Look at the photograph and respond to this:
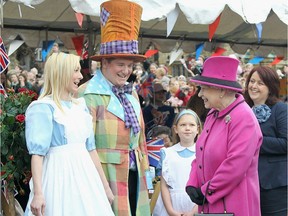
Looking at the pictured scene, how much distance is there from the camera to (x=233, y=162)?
3146mm

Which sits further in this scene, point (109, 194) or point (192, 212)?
point (192, 212)

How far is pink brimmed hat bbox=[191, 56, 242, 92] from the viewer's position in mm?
3365

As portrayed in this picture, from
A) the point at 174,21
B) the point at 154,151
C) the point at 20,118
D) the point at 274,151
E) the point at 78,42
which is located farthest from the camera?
the point at 78,42

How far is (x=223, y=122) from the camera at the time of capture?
11.0ft

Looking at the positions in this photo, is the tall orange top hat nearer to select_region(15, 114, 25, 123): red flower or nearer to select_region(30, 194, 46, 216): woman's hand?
select_region(15, 114, 25, 123): red flower

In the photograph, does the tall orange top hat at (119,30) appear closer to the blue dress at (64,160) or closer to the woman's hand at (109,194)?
the blue dress at (64,160)

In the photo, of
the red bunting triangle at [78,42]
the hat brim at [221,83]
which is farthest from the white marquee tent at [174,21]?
the hat brim at [221,83]

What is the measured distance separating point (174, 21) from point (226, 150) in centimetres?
216

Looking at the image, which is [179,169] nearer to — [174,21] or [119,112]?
[119,112]

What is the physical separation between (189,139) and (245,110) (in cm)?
127

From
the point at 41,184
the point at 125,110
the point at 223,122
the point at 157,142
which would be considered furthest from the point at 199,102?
the point at 41,184

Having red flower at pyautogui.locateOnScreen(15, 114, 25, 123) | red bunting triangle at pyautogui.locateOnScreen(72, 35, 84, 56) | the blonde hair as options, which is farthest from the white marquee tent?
the blonde hair

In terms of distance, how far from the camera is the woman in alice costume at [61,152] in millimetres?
3215

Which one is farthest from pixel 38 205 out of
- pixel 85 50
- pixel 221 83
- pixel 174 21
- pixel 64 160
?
pixel 85 50
